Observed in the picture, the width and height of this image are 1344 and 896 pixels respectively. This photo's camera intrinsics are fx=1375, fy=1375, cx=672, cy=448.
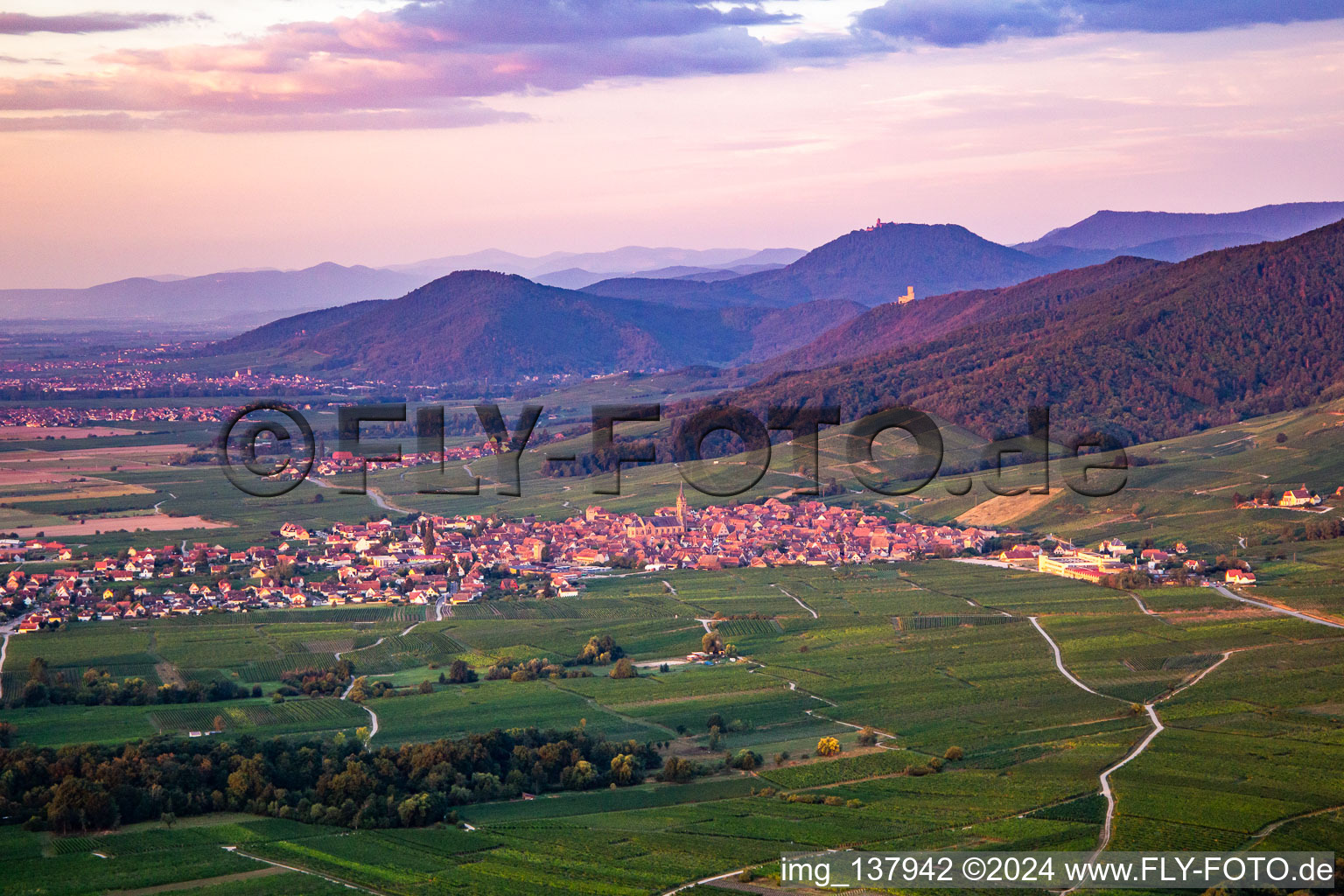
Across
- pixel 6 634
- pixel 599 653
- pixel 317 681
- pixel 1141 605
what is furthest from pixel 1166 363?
pixel 6 634

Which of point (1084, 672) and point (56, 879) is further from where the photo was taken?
point (1084, 672)

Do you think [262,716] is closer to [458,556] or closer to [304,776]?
[304,776]

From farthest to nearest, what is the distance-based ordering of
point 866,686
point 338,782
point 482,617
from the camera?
point 482,617, point 866,686, point 338,782

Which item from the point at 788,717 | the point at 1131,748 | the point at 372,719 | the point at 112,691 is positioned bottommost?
the point at 788,717

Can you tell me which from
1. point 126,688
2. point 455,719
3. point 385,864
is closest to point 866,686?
point 455,719

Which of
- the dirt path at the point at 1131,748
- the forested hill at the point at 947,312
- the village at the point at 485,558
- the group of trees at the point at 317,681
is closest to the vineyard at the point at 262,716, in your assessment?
the group of trees at the point at 317,681

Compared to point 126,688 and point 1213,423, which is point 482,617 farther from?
point 1213,423

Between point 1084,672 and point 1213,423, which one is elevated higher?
point 1213,423
